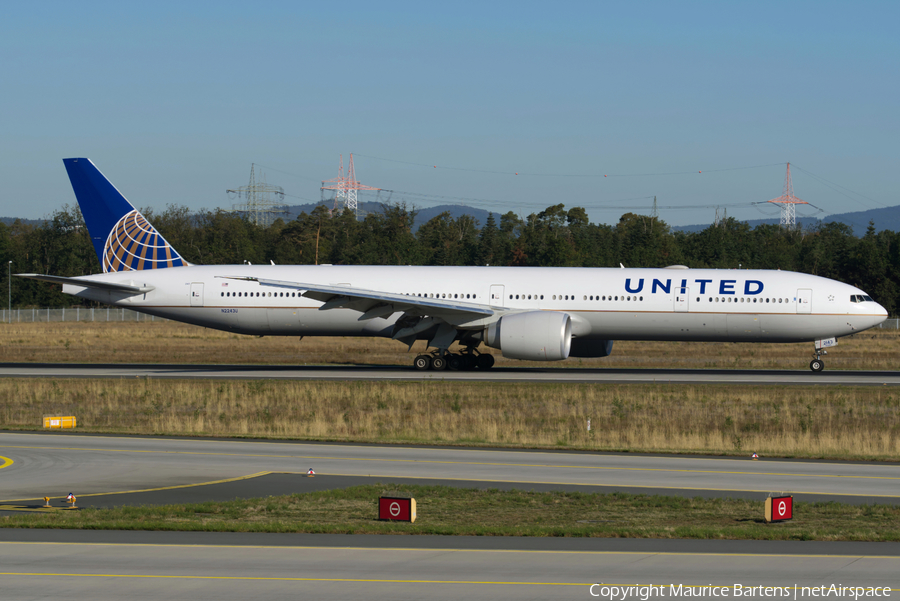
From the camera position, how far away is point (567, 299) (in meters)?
36.1

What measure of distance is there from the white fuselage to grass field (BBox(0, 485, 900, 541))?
70.5 feet

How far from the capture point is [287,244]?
118750mm

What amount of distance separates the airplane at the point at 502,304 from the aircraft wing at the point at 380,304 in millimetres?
55

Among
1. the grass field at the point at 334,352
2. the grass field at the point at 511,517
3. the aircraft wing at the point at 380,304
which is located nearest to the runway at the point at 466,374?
the aircraft wing at the point at 380,304

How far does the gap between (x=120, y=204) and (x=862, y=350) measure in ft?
130

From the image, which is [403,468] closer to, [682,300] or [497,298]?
[497,298]

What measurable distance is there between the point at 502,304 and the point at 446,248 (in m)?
75.0

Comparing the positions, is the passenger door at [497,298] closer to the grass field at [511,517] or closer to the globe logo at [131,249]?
the globe logo at [131,249]

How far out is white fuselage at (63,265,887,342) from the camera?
3534 cm

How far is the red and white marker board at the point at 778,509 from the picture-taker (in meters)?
12.5

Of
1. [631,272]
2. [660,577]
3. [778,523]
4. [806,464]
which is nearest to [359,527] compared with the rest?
[660,577]

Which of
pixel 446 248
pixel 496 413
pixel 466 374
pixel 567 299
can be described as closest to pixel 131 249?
pixel 466 374

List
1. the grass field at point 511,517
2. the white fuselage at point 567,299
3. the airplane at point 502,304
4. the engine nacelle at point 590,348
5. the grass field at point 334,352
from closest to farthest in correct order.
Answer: the grass field at point 511,517, the airplane at point 502,304, the white fuselage at point 567,299, the engine nacelle at point 590,348, the grass field at point 334,352

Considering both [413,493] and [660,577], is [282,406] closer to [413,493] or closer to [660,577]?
[413,493]
